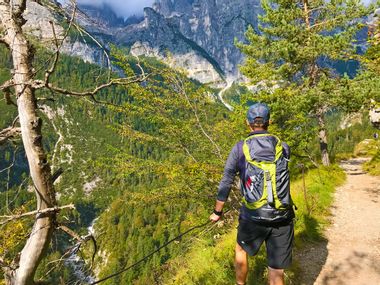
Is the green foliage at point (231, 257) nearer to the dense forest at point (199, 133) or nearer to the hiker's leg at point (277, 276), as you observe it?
the dense forest at point (199, 133)

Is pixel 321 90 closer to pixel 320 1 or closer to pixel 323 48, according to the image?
pixel 323 48

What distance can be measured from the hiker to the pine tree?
1013 centimetres

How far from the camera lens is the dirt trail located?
6426 mm

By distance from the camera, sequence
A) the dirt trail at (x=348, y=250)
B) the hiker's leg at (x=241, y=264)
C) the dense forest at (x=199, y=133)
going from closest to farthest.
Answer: the hiker's leg at (x=241, y=264) → the dense forest at (x=199, y=133) → the dirt trail at (x=348, y=250)

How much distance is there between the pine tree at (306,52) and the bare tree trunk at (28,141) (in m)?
11.5

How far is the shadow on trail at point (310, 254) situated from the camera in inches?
257

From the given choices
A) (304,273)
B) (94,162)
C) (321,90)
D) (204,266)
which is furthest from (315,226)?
(321,90)

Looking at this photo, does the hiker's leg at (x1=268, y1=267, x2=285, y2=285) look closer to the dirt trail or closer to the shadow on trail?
the shadow on trail

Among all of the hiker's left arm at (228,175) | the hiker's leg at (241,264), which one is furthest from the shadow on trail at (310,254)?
the hiker's left arm at (228,175)

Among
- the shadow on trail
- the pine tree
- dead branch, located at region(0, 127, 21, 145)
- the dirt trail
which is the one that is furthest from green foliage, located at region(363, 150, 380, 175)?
dead branch, located at region(0, 127, 21, 145)

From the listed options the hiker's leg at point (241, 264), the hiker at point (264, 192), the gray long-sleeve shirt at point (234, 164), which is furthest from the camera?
the hiker's leg at point (241, 264)

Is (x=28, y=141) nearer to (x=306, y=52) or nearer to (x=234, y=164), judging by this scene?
(x=234, y=164)

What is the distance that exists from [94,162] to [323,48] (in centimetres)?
1142

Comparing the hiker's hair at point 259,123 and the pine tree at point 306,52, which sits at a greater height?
the pine tree at point 306,52
